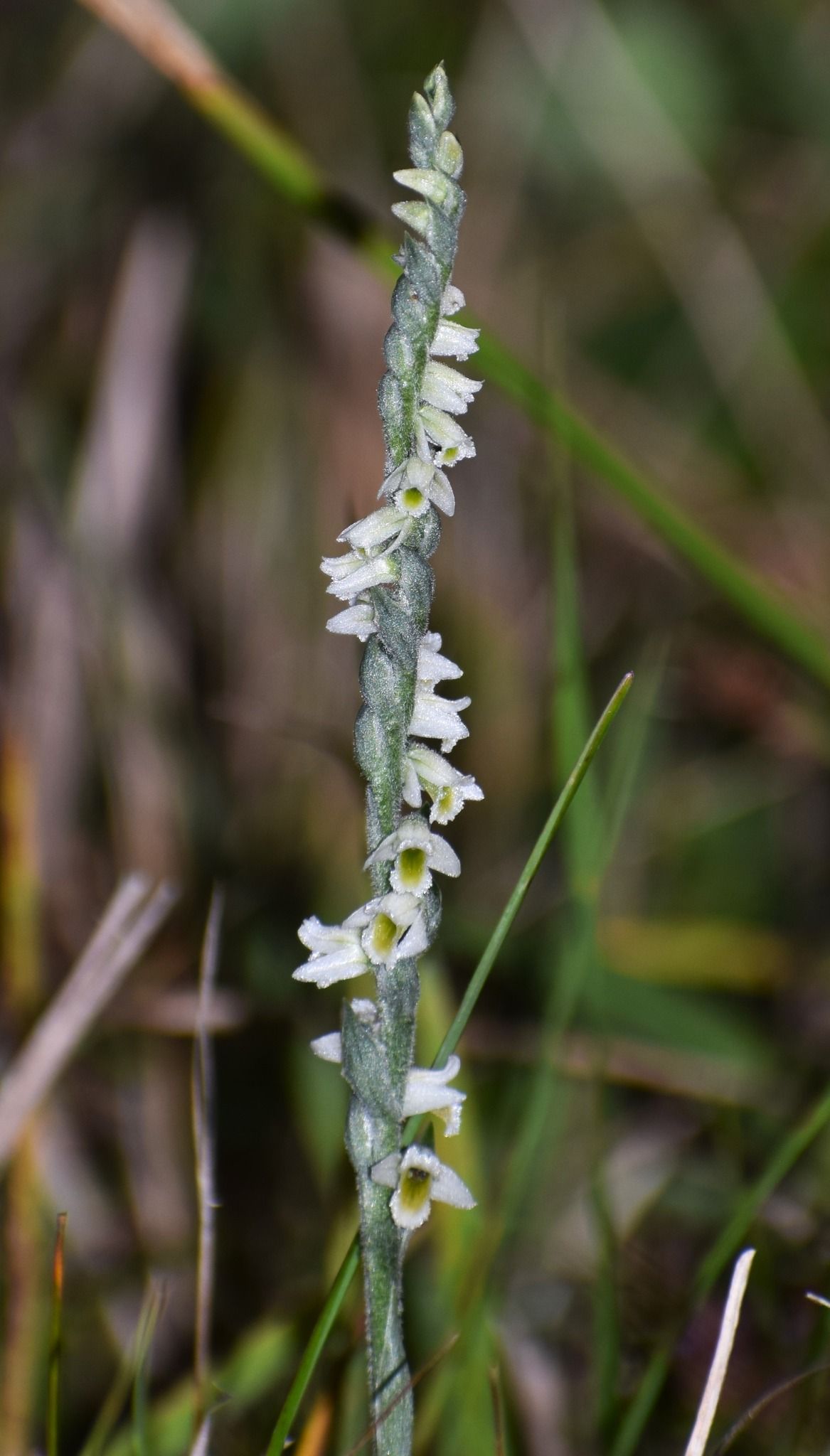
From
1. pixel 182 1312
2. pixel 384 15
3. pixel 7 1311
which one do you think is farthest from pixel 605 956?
pixel 384 15

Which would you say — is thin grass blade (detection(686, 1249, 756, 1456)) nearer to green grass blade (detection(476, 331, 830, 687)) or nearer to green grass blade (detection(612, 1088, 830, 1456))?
green grass blade (detection(612, 1088, 830, 1456))

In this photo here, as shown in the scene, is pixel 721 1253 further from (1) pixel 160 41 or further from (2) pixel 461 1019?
(1) pixel 160 41

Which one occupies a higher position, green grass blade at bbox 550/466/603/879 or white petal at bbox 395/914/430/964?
green grass blade at bbox 550/466/603/879

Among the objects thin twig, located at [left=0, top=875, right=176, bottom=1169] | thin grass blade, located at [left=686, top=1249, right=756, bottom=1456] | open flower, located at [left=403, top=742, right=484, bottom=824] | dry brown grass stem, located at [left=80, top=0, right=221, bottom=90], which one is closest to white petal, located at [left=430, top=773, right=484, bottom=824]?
open flower, located at [left=403, top=742, right=484, bottom=824]

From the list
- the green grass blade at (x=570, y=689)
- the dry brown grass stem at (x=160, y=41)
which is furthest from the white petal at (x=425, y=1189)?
the dry brown grass stem at (x=160, y=41)

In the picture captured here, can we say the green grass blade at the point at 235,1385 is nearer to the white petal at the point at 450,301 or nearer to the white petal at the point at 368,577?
the white petal at the point at 368,577

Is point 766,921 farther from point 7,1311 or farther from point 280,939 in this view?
point 7,1311
